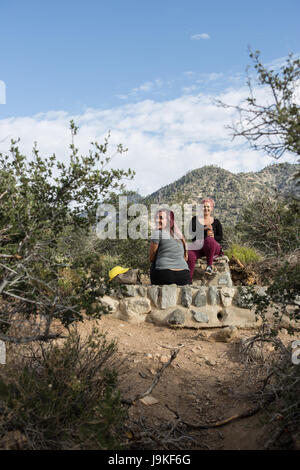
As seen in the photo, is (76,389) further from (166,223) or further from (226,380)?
(166,223)

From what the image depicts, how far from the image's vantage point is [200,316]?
5.56m

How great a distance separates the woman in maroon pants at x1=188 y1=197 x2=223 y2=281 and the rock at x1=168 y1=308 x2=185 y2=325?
1061 millimetres

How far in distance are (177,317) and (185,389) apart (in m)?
1.74

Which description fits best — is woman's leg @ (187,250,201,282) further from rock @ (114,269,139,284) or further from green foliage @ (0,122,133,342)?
green foliage @ (0,122,133,342)

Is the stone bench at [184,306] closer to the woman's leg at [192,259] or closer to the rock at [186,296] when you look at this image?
the rock at [186,296]

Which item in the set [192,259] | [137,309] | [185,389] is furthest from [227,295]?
[185,389]

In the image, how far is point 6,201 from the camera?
3189 millimetres

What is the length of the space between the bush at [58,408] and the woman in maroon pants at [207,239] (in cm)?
387

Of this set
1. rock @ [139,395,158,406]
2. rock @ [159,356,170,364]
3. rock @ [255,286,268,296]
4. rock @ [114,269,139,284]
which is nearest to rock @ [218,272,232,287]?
rock @ [255,286,268,296]

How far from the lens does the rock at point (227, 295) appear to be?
5645mm

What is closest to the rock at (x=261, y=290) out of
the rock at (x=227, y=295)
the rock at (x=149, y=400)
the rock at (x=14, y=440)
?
the rock at (x=227, y=295)

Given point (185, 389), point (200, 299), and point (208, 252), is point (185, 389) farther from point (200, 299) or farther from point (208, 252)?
point (208, 252)
